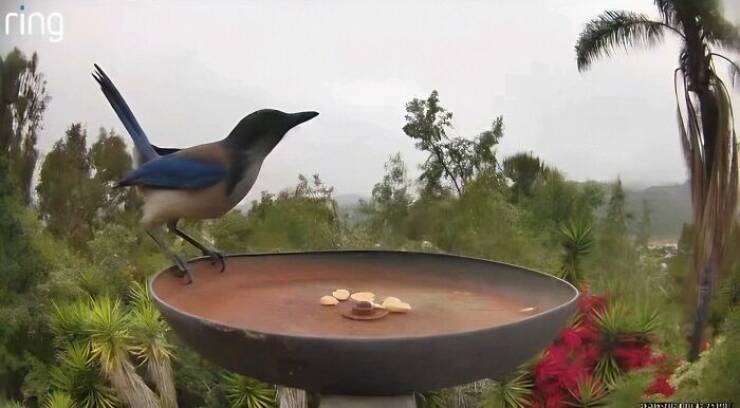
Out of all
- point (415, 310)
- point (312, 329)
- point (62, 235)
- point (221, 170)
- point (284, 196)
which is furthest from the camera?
point (62, 235)

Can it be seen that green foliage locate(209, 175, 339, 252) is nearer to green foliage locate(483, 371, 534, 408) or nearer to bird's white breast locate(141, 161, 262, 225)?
green foliage locate(483, 371, 534, 408)

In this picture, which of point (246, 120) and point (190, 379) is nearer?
point (246, 120)

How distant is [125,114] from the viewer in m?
1.24

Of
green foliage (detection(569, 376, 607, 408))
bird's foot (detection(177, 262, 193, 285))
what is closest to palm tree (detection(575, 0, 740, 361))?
green foliage (detection(569, 376, 607, 408))

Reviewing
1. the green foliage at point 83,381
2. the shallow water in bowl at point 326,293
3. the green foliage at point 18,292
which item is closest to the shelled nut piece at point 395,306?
the shallow water in bowl at point 326,293

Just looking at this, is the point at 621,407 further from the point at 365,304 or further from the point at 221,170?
the point at 221,170

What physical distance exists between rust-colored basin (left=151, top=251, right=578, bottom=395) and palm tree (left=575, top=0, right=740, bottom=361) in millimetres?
1247

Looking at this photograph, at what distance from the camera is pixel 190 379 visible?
2430mm

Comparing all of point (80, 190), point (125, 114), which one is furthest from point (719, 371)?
point (80, 190)

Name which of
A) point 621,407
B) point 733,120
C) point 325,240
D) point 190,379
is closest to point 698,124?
point 733,120

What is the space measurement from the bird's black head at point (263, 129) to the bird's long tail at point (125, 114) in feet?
0.70

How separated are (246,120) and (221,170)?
0.32ft

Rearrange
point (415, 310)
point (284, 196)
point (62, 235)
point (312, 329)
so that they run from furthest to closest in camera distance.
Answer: point (62, 235)
point (284, 196)
point (415, 310)
point (312, 329)

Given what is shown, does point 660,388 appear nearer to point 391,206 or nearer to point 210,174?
point 391,206
